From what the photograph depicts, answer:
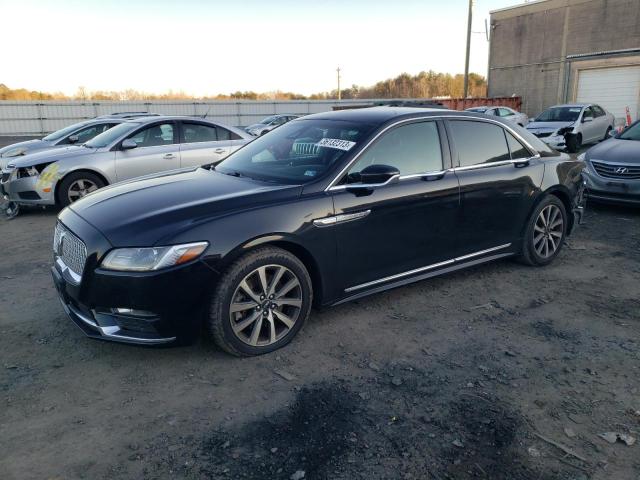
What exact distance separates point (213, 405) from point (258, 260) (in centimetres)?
97

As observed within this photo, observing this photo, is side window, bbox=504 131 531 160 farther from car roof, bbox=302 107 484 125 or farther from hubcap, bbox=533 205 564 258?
hubcap, bbox=533 205 564 258

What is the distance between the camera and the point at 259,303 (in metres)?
3.51

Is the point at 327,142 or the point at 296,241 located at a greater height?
the point at 327,142

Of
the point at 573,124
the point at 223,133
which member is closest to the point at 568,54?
the point at 573,124

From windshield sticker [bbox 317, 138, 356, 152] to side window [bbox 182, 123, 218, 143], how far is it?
16.3 ft

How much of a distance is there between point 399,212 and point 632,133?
6513 mm

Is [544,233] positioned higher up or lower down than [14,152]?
lower down

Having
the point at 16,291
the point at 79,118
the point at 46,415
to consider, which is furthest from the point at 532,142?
the point at 79,118

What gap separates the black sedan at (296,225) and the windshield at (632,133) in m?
4.24

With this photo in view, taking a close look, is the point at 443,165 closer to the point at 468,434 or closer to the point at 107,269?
the point at 468,434

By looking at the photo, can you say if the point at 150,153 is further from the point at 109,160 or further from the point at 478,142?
the point at 478,142

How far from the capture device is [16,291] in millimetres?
4887

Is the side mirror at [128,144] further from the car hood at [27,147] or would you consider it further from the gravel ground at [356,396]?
the gravel ground at [356,396]

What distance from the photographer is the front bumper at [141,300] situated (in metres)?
3.16
